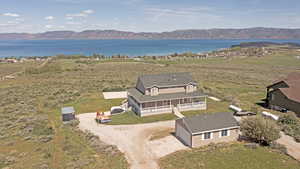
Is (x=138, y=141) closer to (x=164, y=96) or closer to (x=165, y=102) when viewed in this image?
(x=165, y=102)

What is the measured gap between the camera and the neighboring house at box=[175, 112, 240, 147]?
22.8 metres

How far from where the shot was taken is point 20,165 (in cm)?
1972

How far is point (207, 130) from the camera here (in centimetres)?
2298

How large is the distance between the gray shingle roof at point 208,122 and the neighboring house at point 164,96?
9.08 metres

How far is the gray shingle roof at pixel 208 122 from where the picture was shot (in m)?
23.0

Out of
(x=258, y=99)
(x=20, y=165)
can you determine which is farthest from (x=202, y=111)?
(x=20, y=165)

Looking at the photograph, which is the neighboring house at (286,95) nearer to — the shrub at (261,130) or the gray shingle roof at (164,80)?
the shrub at (261,130)

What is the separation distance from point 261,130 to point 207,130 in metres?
5.31

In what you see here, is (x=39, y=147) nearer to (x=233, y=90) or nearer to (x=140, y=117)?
(x=140, y=117)

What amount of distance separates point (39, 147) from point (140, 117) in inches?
517

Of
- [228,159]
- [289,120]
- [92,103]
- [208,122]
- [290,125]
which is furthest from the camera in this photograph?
[92,103]

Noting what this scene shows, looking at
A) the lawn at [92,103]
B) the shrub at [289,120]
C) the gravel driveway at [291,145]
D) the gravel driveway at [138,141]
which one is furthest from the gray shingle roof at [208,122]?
the lawn at [92,103]

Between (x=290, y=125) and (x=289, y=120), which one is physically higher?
(x=289, y=120)

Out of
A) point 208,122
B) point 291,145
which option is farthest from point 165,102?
point 291,145
